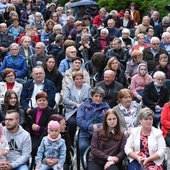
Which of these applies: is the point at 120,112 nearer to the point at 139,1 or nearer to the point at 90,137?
the point at 90,137

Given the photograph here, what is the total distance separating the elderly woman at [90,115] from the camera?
8.47 metres

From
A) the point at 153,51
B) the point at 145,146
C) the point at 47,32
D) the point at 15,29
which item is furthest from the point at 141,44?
the point at 145,146

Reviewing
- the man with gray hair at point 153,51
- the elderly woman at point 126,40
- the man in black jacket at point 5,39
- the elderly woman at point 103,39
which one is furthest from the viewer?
the elderly woman at point 103,39

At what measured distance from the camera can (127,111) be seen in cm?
868

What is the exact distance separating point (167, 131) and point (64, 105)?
7.04ft

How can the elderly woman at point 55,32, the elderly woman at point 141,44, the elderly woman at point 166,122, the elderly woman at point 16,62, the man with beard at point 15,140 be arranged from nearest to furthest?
the man with beard at point 15,140 → the elderly woman at point 166,122 → the elderly woman at point 16,62 → the elderly woman at point 141,44 → the elderly woman at point 55,32

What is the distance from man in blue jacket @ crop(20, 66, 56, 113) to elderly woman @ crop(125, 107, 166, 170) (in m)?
2.49

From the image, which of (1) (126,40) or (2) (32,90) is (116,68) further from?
(1) (126,40)

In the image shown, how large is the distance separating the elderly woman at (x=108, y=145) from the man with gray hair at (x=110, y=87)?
191cm

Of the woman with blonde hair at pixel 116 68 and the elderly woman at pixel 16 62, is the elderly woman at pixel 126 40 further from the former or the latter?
the elderly woman at pixel 16 62

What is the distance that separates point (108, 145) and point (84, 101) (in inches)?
53.0

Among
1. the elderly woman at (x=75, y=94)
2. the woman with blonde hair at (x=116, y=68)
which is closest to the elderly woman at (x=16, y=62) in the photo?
the woman with blonde hair at (x=116, y=68)

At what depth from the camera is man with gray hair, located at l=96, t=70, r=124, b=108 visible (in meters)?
9.74

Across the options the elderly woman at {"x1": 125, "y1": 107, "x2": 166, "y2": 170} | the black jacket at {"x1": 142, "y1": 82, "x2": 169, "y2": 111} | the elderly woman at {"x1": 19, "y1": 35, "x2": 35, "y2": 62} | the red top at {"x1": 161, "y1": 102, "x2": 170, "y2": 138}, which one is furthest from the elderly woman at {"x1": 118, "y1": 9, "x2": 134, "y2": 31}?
the elderly woman at {"x1": 125, "y1": 107, "x2": 166, "y2": 170}
